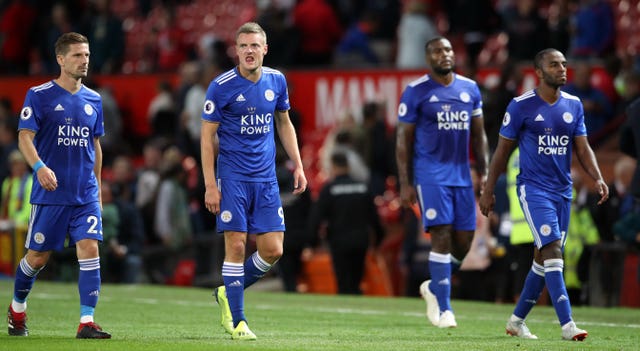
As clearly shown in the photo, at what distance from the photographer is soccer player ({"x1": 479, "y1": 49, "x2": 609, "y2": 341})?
38.4 feet

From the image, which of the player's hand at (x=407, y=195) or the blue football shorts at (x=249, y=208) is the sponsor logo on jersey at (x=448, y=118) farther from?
the blue football shorts at (x=249, y=208)

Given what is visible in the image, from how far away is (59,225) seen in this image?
11047 millimetres

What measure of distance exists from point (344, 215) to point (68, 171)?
8.35 metres

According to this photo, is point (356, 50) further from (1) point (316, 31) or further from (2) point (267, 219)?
(2) point (267, 219)

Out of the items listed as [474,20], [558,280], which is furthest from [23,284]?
[474,20]

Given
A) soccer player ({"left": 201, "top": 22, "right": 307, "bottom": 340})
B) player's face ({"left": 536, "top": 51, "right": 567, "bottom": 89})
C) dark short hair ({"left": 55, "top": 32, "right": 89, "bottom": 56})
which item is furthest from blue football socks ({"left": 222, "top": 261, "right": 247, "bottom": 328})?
player's face ({"left": 536, "top": 51, "right": 567, "bottom": 89})

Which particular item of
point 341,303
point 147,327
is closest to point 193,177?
point 341,303

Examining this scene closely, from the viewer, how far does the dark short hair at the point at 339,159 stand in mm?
18875

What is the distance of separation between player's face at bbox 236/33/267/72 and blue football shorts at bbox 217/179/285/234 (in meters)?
0.93

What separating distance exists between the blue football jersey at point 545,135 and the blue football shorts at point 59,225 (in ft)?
11.6

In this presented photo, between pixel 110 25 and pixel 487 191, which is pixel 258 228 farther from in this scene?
pixel 110 25

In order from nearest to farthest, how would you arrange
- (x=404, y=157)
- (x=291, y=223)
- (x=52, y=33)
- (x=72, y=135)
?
(x=72, y=135)
(x=404, y=157)
(x=291, y=223)
(x=52, y=33)

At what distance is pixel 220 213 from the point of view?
11062 mm

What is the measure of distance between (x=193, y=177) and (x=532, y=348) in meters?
13.3
